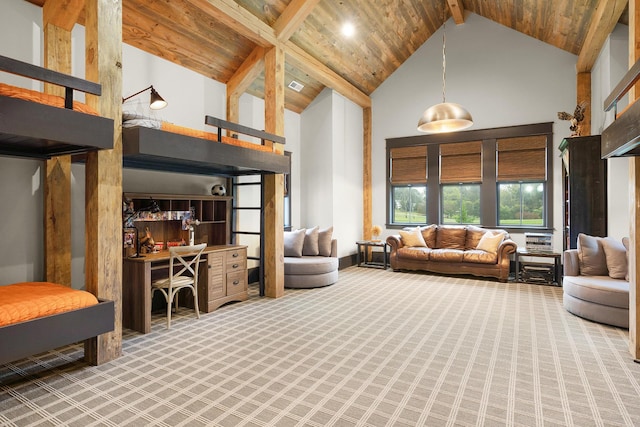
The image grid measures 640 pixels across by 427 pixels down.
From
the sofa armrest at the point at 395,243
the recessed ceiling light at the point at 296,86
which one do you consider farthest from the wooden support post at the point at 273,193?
the sofa armrest at the point at 395,243

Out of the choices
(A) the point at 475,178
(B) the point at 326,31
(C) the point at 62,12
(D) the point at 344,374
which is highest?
(B) the point at 326,31

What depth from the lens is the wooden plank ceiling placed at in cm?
446

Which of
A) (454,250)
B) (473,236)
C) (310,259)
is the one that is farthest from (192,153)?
(473,236)

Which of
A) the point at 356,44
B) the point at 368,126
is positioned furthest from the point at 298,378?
the point at 368,126

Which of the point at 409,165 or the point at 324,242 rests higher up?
the point at 409,165

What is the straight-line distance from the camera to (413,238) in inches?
287

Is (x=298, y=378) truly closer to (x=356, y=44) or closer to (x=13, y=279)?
(x=13, y=279)

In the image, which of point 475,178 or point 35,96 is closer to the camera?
point 35,96

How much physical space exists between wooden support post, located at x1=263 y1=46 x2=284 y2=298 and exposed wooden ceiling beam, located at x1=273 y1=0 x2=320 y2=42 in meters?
0.22

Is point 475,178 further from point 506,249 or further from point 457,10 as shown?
point 457,10

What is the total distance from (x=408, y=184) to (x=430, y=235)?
1.37m

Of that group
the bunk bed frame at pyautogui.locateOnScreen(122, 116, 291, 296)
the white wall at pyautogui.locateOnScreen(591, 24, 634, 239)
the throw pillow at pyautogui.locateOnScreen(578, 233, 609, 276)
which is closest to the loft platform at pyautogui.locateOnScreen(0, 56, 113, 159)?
the bunk bed frame at pyautogui.locateOnScreen(122, 116, 291, 296)

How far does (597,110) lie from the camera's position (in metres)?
5.82

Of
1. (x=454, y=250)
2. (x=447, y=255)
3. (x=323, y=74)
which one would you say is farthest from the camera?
(x=454, y=250)
